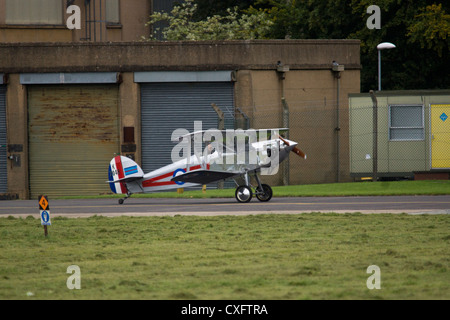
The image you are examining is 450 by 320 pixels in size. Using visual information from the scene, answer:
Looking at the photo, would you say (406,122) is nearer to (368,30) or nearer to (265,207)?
(368,30)

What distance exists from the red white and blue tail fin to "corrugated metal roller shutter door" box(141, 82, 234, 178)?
8.20 metres

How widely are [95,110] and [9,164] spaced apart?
161 inches

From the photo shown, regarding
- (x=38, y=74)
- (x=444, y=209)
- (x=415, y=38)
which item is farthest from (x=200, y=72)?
(x=444, y=209)

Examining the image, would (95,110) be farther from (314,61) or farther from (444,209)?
(444,209)

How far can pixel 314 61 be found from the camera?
102 ft

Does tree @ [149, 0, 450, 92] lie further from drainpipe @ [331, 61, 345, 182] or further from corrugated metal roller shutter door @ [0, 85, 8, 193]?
corrugated metal roller shutter door @ [0, 85, 8, 193]

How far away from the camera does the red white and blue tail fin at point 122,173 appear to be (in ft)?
73.4

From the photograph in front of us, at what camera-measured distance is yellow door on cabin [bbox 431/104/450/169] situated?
2827 centimetres

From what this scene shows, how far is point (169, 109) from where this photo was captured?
3102 cm

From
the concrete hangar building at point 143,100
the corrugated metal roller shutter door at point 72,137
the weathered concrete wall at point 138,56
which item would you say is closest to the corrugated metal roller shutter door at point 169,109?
the concrete hangar building at point 143,100

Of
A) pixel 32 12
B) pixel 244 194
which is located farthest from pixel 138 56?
pixel 244 194

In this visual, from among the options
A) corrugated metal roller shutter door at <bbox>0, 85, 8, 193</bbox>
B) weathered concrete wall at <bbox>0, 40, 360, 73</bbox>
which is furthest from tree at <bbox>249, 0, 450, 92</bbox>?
corrugated metal roller shutter door at <bbox>0, 85, 8, 193</bbox>

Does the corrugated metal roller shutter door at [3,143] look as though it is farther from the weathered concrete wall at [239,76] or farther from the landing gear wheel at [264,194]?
the landing gear wheel at [264,194]
